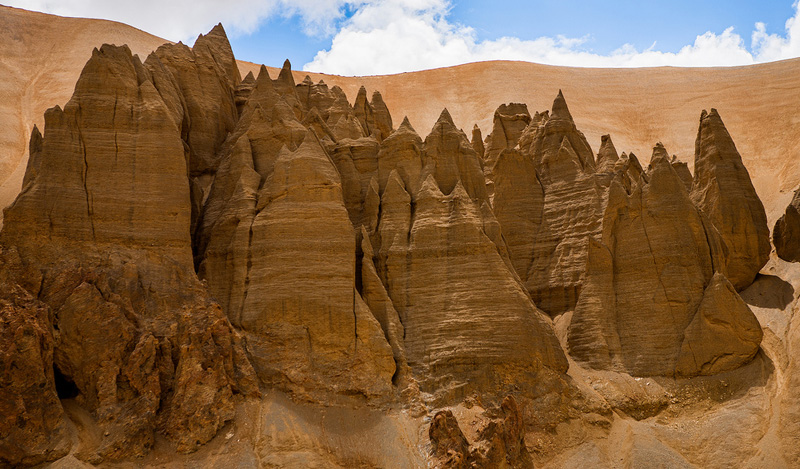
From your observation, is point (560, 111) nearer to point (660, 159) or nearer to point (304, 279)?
point (660, 159)

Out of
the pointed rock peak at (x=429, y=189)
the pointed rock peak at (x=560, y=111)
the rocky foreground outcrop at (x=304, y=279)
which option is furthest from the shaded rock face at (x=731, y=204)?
the pointed rock peak at (x=429, y=189)

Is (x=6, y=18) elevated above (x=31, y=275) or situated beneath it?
elevated above

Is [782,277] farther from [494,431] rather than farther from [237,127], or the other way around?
[237,127]

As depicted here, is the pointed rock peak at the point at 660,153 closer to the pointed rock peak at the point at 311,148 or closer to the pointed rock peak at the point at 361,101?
the pointed rock peak at the point at 311,148

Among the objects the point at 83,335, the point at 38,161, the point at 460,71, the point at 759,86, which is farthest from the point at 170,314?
the point at 460,71

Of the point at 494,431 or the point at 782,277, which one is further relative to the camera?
the point at 782,277

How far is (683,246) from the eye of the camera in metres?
32.0

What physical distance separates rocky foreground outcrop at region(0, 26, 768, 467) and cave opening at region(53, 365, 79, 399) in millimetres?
104

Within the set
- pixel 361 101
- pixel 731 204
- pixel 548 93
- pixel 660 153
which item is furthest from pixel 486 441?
pixel 548 93

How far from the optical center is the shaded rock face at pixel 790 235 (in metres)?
38.4

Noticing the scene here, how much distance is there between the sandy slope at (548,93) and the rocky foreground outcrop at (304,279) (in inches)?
1255

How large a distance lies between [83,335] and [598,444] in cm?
1722

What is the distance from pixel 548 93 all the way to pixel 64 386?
8671 centimetres

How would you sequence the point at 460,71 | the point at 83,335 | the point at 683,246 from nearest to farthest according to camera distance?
the point at 83,335, the point at 683,246, the point at 460,71
